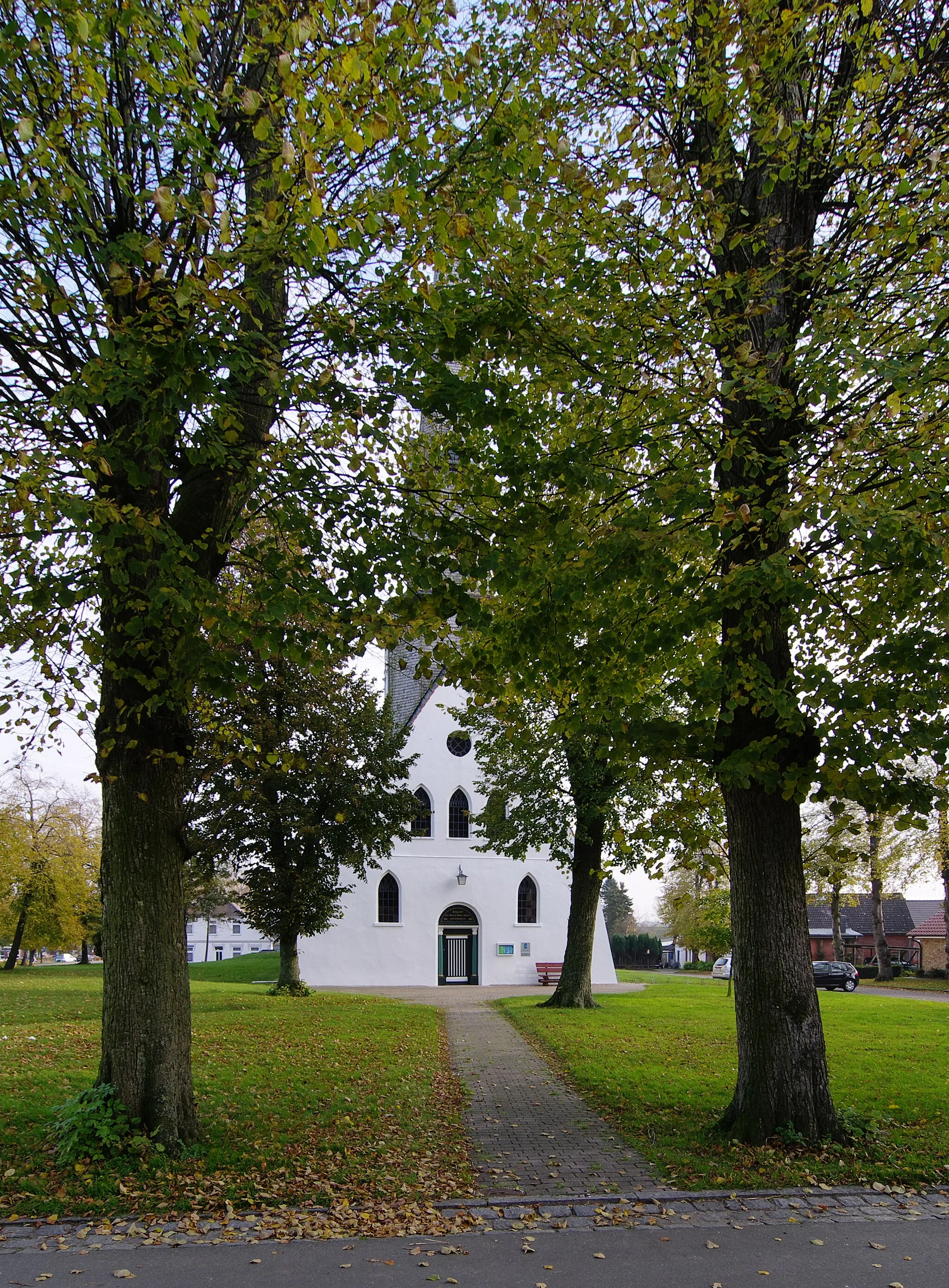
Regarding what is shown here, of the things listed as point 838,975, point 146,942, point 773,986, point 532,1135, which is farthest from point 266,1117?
point 838,975

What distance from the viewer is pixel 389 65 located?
693 centimetres

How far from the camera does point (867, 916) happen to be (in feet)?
204

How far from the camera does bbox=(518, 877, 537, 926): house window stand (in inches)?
1417

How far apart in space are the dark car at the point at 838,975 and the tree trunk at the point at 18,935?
3039 centimetres

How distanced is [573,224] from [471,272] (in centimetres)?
120

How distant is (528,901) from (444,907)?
3.81m

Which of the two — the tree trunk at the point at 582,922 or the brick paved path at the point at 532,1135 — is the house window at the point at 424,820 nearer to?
the tree trunk at the point at 582,922

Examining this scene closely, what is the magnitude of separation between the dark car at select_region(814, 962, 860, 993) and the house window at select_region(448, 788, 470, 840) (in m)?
14.6

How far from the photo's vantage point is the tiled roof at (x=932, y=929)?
47219 mm

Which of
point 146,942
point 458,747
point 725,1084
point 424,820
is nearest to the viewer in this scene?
point 146,942

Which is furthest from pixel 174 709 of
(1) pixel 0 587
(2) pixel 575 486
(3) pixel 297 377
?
(2) pixel 575 486

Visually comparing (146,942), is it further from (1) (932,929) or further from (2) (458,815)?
(1) (932,929)

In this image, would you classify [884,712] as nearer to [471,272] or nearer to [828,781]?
[828,781]

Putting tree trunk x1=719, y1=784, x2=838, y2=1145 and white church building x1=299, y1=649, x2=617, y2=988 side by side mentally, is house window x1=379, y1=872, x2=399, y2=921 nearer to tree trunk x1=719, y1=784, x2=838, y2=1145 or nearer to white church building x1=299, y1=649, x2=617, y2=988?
white church building x1=299, y1=649, x2=617, y2=988
